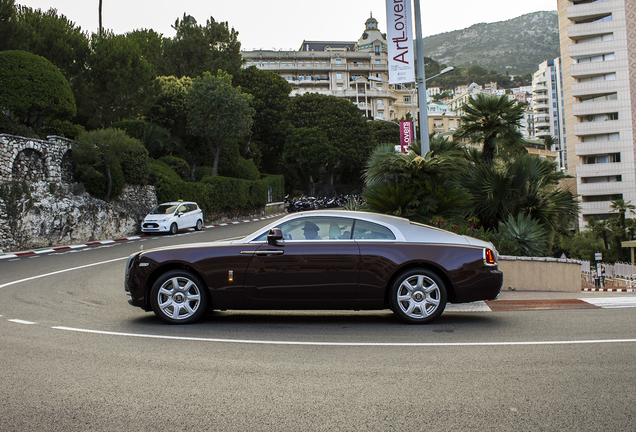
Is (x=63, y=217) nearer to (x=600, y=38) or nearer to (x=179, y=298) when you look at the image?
(x=179, y=298)

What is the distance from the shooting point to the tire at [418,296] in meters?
6.88

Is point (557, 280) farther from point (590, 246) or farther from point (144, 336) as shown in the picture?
point (590, 246)

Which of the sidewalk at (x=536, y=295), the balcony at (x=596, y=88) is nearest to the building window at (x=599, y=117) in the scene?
the balcony at (x=596, y=88)

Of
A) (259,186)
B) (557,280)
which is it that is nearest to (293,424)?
(557,280)

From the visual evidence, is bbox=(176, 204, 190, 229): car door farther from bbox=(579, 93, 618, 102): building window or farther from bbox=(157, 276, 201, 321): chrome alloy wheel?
bbox=(579, 93, 618, 102): building window

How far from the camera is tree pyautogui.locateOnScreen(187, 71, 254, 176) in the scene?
41.0m

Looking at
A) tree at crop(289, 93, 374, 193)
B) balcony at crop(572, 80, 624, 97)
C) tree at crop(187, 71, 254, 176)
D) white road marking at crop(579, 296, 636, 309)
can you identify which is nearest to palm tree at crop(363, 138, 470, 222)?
white road marking at crop(579, 296, 636, 309)

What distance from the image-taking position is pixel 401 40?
530 inches

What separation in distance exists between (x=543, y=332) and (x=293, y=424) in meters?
3.93

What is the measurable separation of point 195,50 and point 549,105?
115m

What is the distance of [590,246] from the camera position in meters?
50.6

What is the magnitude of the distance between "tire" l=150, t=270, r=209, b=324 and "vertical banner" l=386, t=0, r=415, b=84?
8.27 meters

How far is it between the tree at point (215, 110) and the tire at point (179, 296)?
115ft

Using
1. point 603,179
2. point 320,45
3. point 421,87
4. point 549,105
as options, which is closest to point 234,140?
point 421,87
